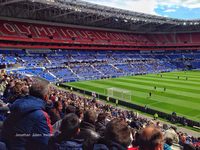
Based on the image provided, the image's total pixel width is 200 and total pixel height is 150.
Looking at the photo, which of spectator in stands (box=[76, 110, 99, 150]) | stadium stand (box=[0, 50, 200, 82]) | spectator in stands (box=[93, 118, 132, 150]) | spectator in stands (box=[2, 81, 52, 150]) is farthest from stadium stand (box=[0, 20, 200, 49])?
spectator in stands (box=[93, 118, 132, 150])

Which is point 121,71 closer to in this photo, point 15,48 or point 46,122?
point 15,48

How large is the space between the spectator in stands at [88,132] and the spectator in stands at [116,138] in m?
0.46

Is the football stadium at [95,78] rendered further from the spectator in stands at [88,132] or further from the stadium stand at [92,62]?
the stadium stand at [92,62]

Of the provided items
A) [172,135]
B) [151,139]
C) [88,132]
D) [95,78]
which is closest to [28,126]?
[88,132]

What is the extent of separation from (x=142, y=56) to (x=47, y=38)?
30.0 meters

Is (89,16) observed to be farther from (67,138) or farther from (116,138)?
(116,138)

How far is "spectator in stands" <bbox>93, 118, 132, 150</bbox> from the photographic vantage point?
3889 mm

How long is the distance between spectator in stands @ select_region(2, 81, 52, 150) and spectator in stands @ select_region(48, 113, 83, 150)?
139mm

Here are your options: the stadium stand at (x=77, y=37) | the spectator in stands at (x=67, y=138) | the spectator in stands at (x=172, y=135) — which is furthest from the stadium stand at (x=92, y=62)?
the spectator in stands at (x=67, y=138)

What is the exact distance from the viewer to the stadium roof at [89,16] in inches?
2501

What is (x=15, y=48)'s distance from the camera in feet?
207

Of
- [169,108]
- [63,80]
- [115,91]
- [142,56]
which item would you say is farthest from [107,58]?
[169,108]

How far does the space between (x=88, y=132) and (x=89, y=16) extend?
7325 cm

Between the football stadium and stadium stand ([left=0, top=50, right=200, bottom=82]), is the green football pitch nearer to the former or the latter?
the football stadium
